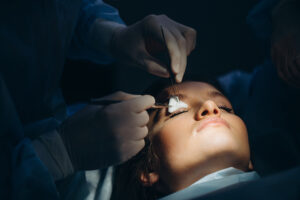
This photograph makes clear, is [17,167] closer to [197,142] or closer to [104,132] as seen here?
[104,132]

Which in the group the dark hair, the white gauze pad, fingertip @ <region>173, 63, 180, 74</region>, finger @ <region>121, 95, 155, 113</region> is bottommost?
the dark hair

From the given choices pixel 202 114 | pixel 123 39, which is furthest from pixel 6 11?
pixel 202 114

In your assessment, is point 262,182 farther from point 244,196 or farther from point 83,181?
point 83,181

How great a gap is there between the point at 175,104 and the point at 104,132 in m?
0.37

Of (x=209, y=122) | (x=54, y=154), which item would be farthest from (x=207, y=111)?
(x=54, y=154)

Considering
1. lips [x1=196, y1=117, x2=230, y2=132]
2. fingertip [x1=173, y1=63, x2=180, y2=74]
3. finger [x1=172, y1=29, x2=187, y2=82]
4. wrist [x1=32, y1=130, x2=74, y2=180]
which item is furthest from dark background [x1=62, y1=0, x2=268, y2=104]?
wrist [x1=32, y1=130, x2=74, y2=180]

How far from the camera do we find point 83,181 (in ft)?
5.42

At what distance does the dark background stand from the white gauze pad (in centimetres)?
42

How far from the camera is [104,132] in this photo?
1299 mm

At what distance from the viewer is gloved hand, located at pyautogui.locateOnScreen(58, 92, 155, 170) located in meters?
1.30

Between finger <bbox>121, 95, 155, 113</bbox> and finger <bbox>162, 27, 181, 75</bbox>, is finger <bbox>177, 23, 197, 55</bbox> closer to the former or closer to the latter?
finger <bbox>162, 27, 181, 75</bbox>

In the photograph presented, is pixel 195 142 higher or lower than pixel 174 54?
lower

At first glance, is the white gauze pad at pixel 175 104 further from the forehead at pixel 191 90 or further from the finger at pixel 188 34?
the finger at pixel 188 34

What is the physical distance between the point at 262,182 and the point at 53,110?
3.92 ft
